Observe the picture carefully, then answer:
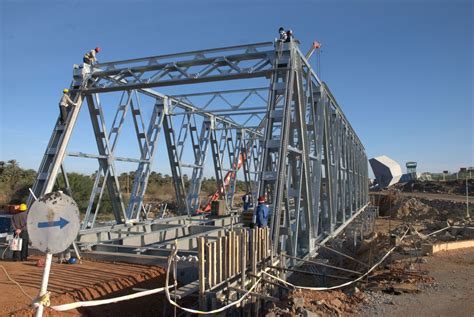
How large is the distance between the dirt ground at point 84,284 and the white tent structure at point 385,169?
182 feet

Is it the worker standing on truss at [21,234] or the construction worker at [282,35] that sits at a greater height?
the construction worker at [282,35]

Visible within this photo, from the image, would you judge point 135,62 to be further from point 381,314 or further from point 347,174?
point 347,174

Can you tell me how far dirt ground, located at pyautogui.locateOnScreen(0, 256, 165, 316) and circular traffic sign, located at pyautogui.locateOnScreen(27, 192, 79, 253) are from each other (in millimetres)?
2700

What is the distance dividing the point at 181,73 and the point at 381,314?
28.1ft

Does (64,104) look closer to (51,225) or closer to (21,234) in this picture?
(21,234)

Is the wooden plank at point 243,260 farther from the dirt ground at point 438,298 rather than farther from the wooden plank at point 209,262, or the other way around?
the dirt ground at point 438,298

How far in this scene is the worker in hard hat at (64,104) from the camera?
43.2ft

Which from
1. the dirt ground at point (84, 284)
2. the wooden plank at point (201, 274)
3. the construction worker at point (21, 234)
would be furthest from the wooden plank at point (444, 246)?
the construction worker at point (21, 234)

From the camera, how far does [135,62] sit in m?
13.1

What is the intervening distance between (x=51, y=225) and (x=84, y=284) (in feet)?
13.3

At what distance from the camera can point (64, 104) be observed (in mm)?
13211

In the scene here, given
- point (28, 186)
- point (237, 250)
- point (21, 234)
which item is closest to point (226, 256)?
point (237, 250)

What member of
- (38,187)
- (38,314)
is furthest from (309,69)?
(38,314)

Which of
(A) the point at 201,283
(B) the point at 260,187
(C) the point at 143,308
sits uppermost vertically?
(B) the point at 260,187
